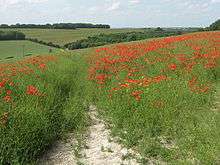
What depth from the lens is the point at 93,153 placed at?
23.3 ft

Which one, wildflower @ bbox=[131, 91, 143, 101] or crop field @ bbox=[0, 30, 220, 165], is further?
wildflower @ bbox=[131, 91, 143, 101]

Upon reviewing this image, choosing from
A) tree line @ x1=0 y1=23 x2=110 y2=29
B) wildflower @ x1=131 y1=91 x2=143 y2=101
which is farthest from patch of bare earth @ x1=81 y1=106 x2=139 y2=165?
tree line @ x1=0 y1=23 x2=110 y2=29

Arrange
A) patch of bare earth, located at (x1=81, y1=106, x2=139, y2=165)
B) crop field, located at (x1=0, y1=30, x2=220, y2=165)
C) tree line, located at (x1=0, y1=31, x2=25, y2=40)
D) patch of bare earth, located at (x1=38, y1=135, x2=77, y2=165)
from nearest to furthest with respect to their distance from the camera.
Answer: crop field, located at (x1=0, y1=30, x2=220, y2=165) → patch of bare earth, located at (x1=81, y1=106, x2=139, y2=165) → patch of bare earth, located at (x1=38, y1=135, x2=77, y2=165) → tree line, located at (x1=0, y1=31, x2=25, y2=40)

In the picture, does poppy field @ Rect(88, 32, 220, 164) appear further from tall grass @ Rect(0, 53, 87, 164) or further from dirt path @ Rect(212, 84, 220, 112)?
tall grass @ Rect(0, 53, 87, 164)

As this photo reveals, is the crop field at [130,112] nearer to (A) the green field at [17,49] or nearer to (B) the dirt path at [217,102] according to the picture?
(B) the dirt path at [217,102]

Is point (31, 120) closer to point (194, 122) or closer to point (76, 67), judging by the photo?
point (194, 122)

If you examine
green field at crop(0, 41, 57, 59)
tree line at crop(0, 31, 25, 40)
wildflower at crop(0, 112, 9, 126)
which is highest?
wildflower at crop(0, 112, 9, 126)

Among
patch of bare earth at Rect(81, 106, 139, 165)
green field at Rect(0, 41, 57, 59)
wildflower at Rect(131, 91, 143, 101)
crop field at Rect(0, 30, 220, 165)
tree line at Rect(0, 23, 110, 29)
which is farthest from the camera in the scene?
tree line at Rect(0, 23, 110, 29)

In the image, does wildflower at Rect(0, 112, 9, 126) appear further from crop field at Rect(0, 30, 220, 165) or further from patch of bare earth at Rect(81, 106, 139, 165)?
patch of bare earth at Rect(81, 106, 139, 165)

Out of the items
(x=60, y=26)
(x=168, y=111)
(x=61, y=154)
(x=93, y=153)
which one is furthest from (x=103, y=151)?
(x=60, y=26)

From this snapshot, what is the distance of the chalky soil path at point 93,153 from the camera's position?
6730mm

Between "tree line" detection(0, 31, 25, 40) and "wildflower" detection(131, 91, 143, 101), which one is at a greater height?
"wildflower" detection(131, 91, 143, 101)

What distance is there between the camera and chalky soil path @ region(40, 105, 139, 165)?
673cm

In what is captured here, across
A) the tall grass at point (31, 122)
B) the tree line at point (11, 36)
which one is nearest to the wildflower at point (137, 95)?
the tall grass at point (31, 122)
